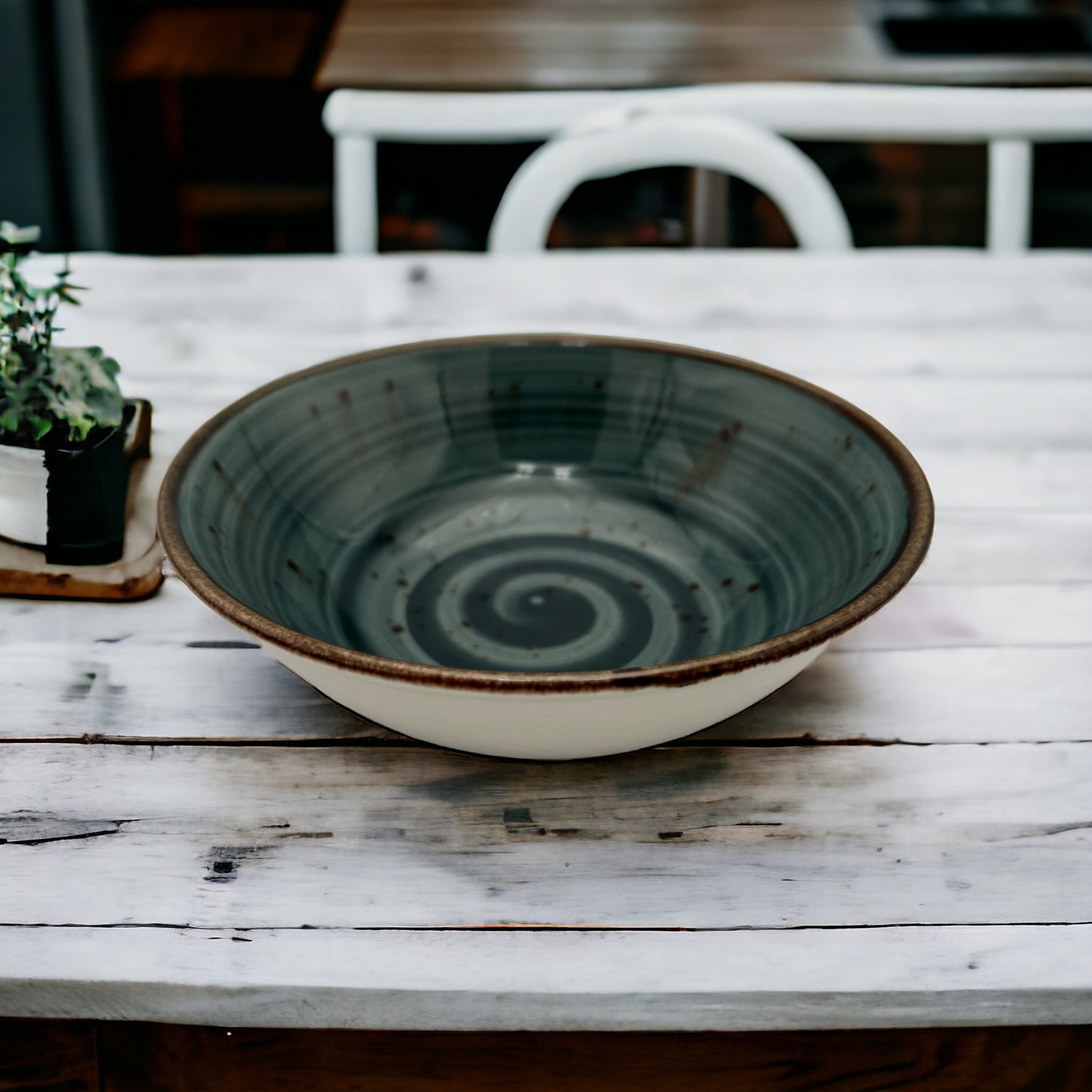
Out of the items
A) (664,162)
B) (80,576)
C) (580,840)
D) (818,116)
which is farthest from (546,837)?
(818,116)

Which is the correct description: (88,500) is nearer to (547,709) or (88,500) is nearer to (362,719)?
(362,719)

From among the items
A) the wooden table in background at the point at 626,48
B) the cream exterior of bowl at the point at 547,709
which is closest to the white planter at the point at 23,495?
the cream exterior of bowl at the point at 547,709

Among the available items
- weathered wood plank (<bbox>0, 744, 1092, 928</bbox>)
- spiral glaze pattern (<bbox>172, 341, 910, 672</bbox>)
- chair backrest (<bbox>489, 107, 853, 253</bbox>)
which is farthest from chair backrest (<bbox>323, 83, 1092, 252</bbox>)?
weathered wood plank (<bbox>0, 744, 1092, 928</bbox>)

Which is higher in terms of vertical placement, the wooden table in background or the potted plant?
A: the wooden table in background

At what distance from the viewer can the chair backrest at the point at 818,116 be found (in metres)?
1.53

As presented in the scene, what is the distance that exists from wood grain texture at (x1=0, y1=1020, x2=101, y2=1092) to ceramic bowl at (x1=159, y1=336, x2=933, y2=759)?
0.19m

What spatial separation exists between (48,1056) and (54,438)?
1.17ft

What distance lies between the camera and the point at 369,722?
663 mm

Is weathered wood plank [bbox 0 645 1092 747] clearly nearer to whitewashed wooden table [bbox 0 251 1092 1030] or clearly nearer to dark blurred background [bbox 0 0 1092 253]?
whitewashed wooden table [bbox 0 251 1092 1030]

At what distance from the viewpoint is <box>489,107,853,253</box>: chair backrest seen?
137 centimetres

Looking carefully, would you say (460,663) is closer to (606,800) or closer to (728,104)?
(606,800)

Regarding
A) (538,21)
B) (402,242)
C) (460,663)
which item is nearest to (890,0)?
(538,21)

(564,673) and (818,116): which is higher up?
(818,116)

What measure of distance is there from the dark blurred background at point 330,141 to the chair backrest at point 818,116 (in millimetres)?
722
